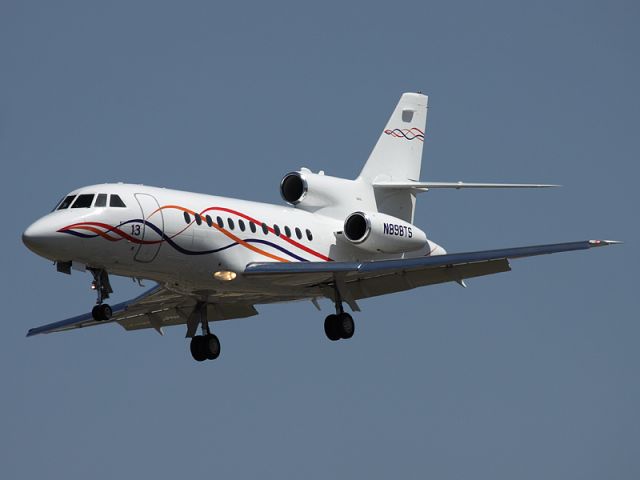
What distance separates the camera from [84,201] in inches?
1123

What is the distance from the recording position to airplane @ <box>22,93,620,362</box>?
2845 centimetres

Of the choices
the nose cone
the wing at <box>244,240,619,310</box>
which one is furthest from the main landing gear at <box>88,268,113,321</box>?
the wing at <box>244,240,619,310</box>

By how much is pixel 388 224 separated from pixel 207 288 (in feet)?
14.7

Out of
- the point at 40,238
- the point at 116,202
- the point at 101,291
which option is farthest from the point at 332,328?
the point at 40,238

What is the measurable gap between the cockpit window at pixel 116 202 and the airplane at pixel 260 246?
0.08ft

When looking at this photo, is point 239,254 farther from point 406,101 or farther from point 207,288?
point 406,101

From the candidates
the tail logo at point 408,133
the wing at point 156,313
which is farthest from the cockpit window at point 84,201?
the tail logo at point 408,133

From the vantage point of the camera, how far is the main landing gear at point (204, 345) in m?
32.8

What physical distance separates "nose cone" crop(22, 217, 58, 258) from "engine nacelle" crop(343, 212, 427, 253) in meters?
7.55

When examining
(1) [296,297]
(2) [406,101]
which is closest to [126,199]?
(1) [296,297]

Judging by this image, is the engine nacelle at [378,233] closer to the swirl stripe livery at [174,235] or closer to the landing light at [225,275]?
the swirl stripe livery at [174,235]

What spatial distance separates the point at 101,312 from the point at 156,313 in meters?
6.10

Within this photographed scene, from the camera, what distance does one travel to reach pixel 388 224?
32781mm

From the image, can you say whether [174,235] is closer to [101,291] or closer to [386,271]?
[101,291]
